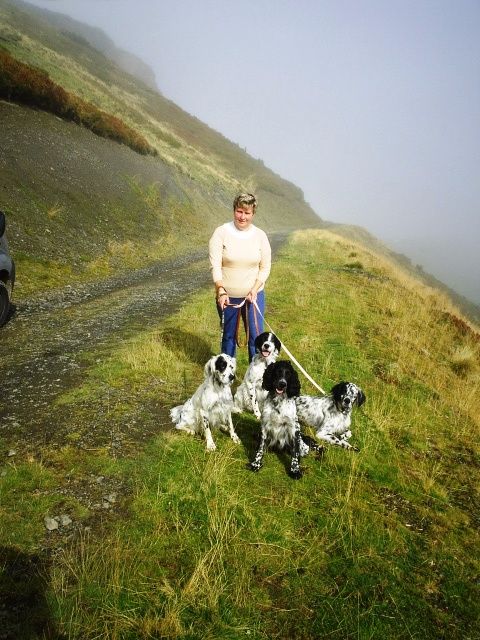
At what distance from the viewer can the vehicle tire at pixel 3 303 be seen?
7023 millimetres

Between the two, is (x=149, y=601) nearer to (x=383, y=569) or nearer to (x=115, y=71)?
(x=383, y=569)

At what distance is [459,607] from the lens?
9.82 feet

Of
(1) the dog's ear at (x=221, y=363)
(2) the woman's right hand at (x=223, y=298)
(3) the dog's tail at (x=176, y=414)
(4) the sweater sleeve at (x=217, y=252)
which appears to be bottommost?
(3) the dog's tail at (x=176, y=414)

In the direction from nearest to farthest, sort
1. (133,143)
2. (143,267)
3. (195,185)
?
(143,267)
(133,143)
(195,185)

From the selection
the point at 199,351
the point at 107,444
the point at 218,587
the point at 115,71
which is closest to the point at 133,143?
the point at 199,351

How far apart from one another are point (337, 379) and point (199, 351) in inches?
106

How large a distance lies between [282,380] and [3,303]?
584cm

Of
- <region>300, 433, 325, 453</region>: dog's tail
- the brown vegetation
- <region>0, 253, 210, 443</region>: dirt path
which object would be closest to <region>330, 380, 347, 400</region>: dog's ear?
<region>300, 433, 325, 453</region>: dog's tail

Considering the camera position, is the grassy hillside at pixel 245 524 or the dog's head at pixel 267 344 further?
the dog's head at pixel 267 344

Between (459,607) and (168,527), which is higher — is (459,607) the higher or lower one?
the higher one

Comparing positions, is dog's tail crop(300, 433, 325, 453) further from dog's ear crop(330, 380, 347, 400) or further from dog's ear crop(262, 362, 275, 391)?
dog's ear crop(262, 362, 275, 391)

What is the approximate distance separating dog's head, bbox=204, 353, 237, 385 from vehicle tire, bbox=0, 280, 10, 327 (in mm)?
4772

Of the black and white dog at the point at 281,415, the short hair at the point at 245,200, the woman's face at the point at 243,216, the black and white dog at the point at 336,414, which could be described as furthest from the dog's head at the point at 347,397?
the short hair at the point at 245,200

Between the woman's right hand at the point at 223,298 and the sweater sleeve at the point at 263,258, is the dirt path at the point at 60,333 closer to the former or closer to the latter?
the woman's right hand at the point at 223,298
